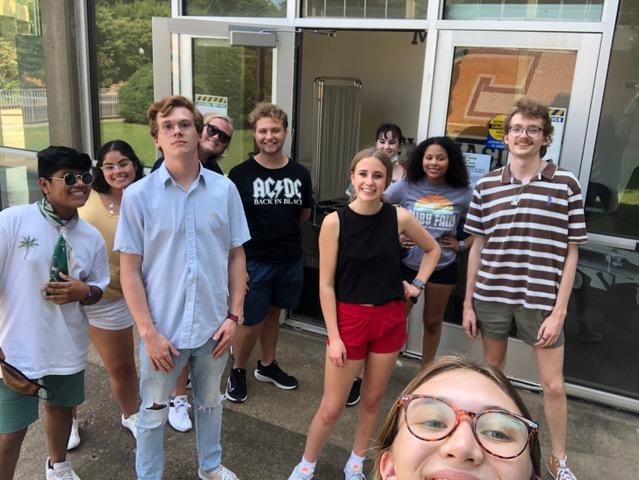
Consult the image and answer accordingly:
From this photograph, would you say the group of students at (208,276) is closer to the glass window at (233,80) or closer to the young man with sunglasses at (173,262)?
the young man with sunglasses at (173,262)

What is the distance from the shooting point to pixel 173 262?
2162 millimetres

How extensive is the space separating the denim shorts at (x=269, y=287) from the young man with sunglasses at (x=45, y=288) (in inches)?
41.4

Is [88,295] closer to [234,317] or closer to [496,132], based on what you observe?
[234,317]

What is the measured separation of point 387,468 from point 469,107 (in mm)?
2923

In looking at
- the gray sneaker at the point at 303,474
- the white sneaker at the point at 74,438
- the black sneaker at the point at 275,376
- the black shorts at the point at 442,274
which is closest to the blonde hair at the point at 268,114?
the black shorts at the point at 442,274

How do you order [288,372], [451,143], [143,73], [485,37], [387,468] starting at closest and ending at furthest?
[387,468]
[451,143]
[485,37]
[288,372]
[143,73]

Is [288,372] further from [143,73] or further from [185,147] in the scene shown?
[143,73]

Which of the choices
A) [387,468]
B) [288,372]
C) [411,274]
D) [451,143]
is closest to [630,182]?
[451,143]

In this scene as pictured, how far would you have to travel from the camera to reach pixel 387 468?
1.11m

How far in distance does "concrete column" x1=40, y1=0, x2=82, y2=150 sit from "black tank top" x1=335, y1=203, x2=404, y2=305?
3555 millimetres

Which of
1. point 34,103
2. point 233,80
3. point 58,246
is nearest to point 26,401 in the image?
point 58,246

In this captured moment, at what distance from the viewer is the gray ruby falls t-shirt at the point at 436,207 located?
3.12m

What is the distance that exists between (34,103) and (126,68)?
112cm

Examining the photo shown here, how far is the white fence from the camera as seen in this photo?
491cm
